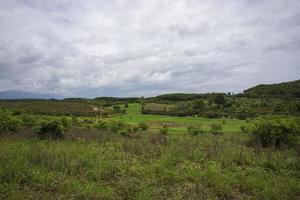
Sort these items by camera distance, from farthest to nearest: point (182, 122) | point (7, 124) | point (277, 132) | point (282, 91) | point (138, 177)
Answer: point (282, 91)
point (182, 122)
point (7, 124)
point (277, 132)
point (138, 177)

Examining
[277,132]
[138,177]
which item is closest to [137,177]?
[138,177]

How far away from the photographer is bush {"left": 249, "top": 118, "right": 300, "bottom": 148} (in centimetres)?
1781

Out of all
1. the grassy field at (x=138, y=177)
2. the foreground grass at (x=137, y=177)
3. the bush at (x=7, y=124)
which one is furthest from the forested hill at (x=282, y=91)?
the foreground grass at (x=137, y=177)

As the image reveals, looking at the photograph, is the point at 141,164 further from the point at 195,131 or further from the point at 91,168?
the point at 195,131

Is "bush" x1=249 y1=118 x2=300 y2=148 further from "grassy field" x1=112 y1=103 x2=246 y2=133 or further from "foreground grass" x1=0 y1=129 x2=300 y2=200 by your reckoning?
"grassy field" x1=112 y1=103 x2=246 y2=133

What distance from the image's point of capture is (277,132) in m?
18.0

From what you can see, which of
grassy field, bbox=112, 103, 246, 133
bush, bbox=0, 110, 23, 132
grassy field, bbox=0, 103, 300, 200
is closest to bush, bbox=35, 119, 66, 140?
bush, bbox=0, 110, 23, 132

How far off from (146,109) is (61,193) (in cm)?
6659

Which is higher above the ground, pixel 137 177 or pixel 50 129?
pixel 50 129

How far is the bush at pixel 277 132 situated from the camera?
58.4 ft

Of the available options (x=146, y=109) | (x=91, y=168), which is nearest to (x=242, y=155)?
(x=91, y=168)

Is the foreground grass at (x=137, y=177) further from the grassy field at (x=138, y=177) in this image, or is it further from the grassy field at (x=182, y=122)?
the grassy field at (x=182, y=122)

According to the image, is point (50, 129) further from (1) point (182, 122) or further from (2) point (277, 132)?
(1) point (182, 122)

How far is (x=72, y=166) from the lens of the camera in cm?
893
